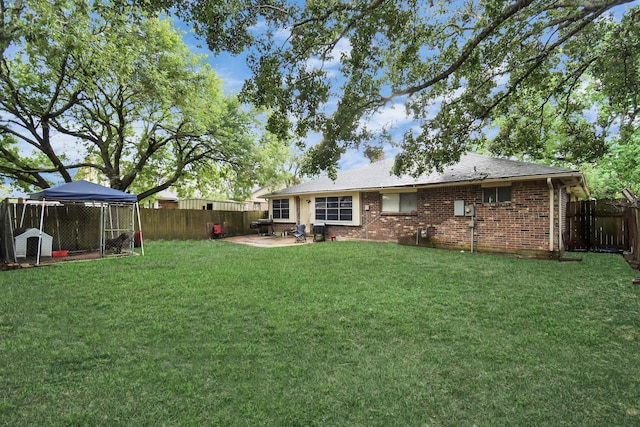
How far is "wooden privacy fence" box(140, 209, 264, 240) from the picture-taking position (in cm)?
1454

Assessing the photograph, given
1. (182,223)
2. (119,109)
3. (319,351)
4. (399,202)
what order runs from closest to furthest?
(319,351) < (399,202) < (119,109) < (182,223)

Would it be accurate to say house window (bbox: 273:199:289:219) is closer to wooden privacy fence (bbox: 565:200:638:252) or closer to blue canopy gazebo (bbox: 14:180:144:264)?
blue canopy gazebo (bbox: 14:180:144:264)

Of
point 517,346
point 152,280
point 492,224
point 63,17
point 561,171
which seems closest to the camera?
point 517,346

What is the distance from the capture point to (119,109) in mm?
14039

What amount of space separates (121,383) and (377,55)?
6827 millimetres

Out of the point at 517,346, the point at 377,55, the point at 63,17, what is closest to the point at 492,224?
the point at 377,55

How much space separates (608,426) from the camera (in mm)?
2125

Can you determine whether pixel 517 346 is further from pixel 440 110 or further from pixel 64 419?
pixel 440 110

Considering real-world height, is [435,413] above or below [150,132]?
below

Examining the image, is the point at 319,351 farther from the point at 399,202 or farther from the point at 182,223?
the point at 182,223

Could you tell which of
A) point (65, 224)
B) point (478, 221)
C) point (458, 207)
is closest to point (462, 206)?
point (458, 207)

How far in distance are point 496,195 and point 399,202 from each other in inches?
142

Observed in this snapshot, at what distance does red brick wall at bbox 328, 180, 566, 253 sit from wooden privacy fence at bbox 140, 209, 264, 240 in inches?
343

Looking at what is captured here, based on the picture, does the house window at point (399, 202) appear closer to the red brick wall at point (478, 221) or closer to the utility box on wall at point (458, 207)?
the red brick wall at point (478, 221)
